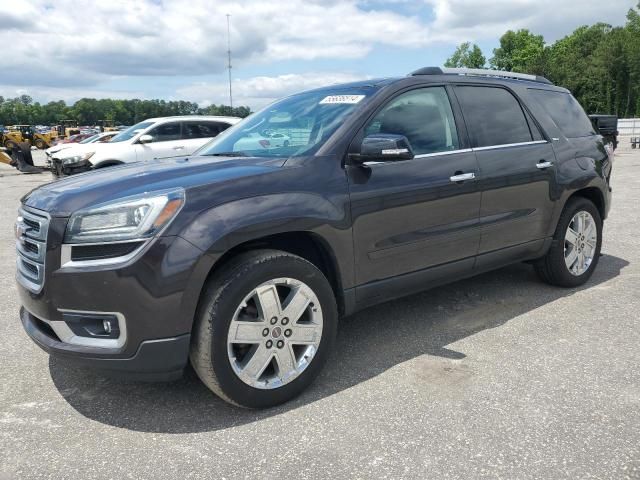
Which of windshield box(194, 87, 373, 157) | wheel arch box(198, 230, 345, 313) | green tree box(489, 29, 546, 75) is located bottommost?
wheel arch box(198, 230, 345, 313)

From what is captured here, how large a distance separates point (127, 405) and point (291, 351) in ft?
3.08

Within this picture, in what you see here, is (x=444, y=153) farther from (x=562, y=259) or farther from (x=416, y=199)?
(x=562, y=259)

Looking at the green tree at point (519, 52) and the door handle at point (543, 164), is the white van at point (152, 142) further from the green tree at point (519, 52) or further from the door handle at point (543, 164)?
the green tree at point (519, 52)

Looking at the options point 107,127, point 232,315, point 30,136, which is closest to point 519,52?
point 107,127

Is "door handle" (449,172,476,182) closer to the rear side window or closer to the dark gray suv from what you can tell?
the dark gray suv

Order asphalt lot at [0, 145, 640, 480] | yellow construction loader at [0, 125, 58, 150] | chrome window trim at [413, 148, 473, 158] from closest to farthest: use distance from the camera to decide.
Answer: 1. asphalt lot at [0, 145, 640, 480]
2. chrome window trim at [413, 148, 473, 158]
3. yellow construction loader at [0, 125, 58, 150]

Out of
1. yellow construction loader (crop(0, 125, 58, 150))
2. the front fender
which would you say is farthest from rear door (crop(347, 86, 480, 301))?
yellow construction loader (crop(0, 125, 58, 150))

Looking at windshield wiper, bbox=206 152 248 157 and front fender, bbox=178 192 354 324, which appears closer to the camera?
front fender, bbox=178 192 354 324

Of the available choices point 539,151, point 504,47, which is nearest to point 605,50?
point 504,47

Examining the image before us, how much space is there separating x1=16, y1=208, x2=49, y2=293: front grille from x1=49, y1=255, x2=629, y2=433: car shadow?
2.37 feet

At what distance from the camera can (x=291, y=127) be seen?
3650 mm

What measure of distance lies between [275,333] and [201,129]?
10.4 metres

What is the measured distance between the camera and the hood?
2.66 m

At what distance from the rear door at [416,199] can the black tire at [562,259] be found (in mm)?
1129
